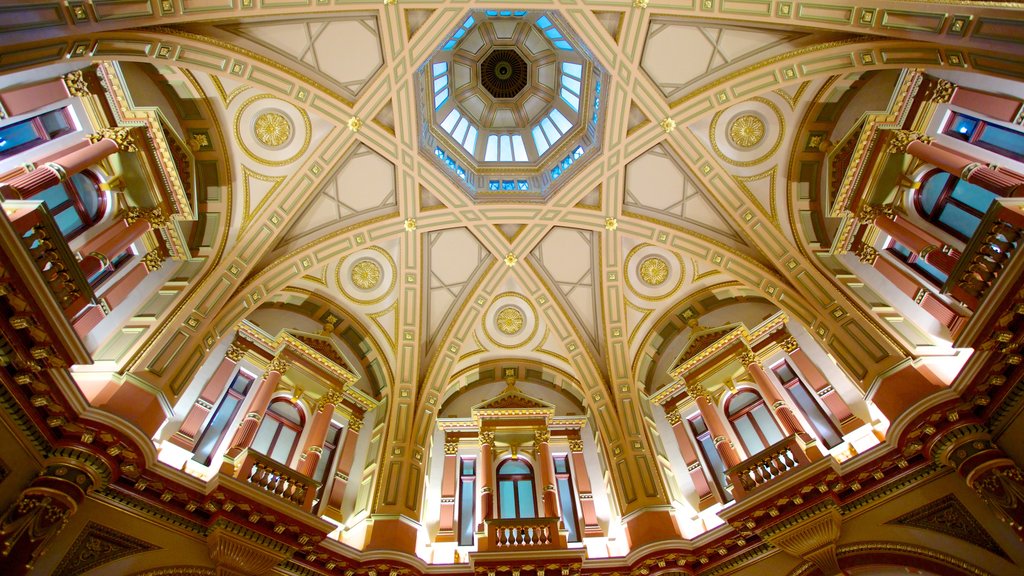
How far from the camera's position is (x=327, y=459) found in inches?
626

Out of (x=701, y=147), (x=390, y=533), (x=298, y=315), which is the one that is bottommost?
(x=390, y=533)

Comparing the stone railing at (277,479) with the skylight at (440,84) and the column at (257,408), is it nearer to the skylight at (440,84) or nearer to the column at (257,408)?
the column at (257,408)

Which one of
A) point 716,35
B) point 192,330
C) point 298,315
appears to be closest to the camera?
point 192,330

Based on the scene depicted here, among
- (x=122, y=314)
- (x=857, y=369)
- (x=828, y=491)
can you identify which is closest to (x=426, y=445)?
(x=122, y=314)

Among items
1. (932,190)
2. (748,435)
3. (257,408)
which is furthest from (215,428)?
(932,190)

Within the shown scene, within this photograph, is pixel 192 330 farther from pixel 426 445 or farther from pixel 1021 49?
pixel 1021 49

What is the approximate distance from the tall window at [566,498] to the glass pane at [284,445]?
24.8 feet

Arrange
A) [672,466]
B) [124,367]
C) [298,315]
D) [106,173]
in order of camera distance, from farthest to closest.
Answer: [298,315], [672,466], [106,173], [124,367]

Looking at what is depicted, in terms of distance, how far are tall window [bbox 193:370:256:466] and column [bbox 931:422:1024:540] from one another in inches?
610

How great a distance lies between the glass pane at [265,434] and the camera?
1445 cm

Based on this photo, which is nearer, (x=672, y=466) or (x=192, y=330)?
(x=192, y=330)

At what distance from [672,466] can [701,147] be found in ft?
30.8

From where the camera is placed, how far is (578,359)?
62.2 ft

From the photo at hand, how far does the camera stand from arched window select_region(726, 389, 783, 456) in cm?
1509
